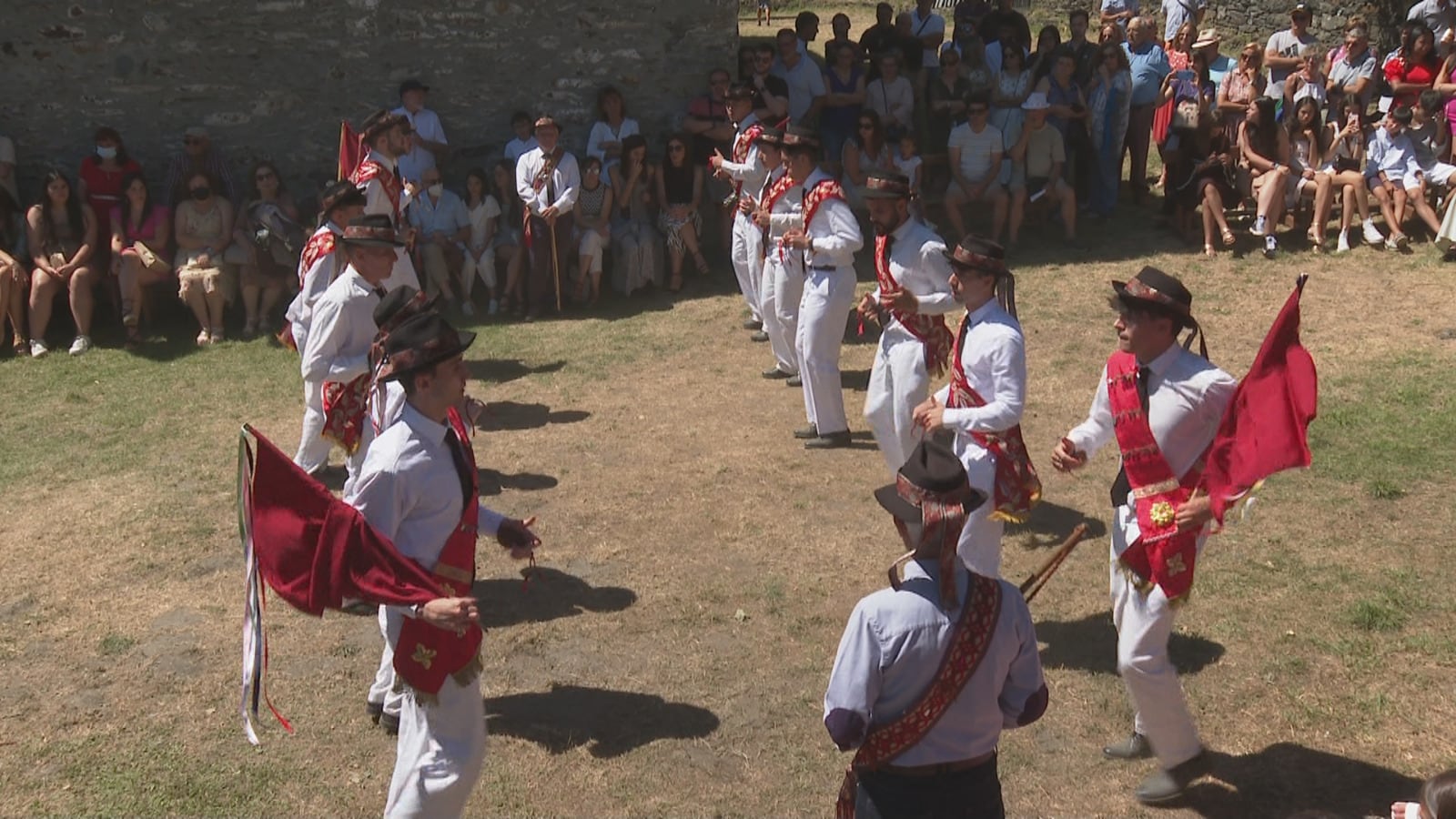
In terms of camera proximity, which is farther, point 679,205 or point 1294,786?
point 679,205

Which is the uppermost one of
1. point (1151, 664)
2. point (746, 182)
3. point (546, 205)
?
point (746, 182)

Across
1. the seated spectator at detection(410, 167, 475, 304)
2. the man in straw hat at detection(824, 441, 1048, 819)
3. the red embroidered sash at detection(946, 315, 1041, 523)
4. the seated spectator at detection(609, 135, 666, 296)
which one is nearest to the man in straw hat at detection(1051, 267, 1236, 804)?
the red embroidered sash at detection(946, 315, 1041, 523)

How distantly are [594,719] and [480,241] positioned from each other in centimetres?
816

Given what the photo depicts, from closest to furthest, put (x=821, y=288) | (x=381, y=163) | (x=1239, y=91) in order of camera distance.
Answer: (x=821, y=288)
(x=381, y=163)
(x=1239, y=91)

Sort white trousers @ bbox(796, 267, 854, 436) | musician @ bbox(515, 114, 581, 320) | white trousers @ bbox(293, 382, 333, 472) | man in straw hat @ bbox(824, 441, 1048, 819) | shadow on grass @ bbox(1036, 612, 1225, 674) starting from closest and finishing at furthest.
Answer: man in straw hat @ bbox(824, 441, 1048, 819) < shadow on grass @ bbox(1036, 612, 1225, 674) < white trousers @ bbox(293, 382, 333, 472) < white trousers @ bbox(796, 267, 854, 436) < musician @ bbox(515, 114, 581, 320)

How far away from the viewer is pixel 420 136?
46.4 ft

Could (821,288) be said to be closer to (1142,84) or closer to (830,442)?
(830,442)

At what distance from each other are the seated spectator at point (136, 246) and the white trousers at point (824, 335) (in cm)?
651

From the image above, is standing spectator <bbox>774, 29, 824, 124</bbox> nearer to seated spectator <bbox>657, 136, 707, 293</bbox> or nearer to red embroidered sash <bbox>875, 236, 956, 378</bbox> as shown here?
seated spectator <bbox>657, 136, 707, 293</bbox>

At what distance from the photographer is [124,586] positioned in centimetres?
818

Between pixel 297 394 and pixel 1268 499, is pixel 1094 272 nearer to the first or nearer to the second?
pixel 1268 499

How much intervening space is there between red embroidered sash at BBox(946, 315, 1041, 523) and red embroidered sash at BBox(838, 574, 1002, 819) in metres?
2.59

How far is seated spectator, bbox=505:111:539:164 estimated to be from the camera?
14.2 metres

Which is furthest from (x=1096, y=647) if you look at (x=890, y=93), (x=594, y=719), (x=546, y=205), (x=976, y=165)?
(x=890, y=93)
